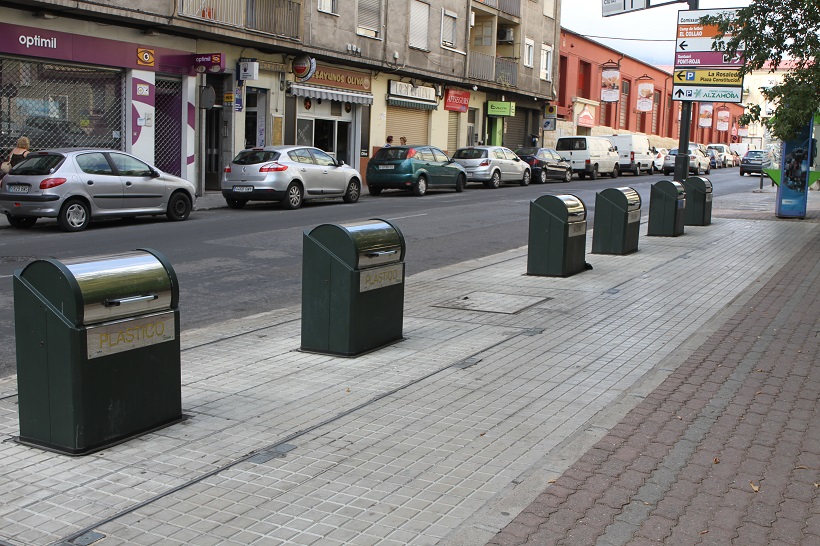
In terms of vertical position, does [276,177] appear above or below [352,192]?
above

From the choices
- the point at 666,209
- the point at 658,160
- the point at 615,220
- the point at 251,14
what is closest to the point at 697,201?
the point at 666,209

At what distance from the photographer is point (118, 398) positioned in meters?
5.29

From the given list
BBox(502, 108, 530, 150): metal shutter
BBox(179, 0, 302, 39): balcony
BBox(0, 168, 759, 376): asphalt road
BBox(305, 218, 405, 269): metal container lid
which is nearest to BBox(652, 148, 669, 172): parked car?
BBox(502, 108, 530, 150): metal shutter

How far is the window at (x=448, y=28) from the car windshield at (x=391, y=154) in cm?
987

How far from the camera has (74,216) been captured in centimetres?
1641

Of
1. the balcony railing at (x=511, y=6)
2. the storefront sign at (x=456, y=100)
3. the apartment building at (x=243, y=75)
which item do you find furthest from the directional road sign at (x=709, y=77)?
the balcony railing at (x=511, y=6)

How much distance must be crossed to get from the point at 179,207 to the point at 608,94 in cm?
3602

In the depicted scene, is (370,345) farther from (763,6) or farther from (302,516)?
(763,6)

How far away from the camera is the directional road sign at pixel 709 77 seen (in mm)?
19109

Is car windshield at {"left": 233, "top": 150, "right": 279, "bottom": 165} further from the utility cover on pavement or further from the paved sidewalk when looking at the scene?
the paved sidewalk

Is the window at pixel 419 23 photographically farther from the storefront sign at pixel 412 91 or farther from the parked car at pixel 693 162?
the parked car at pixel 693 162

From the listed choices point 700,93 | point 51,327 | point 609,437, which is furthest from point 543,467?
point 700,93

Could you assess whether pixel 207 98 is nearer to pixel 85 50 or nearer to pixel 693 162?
pixel 85 50

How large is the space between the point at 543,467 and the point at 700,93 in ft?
53.3
